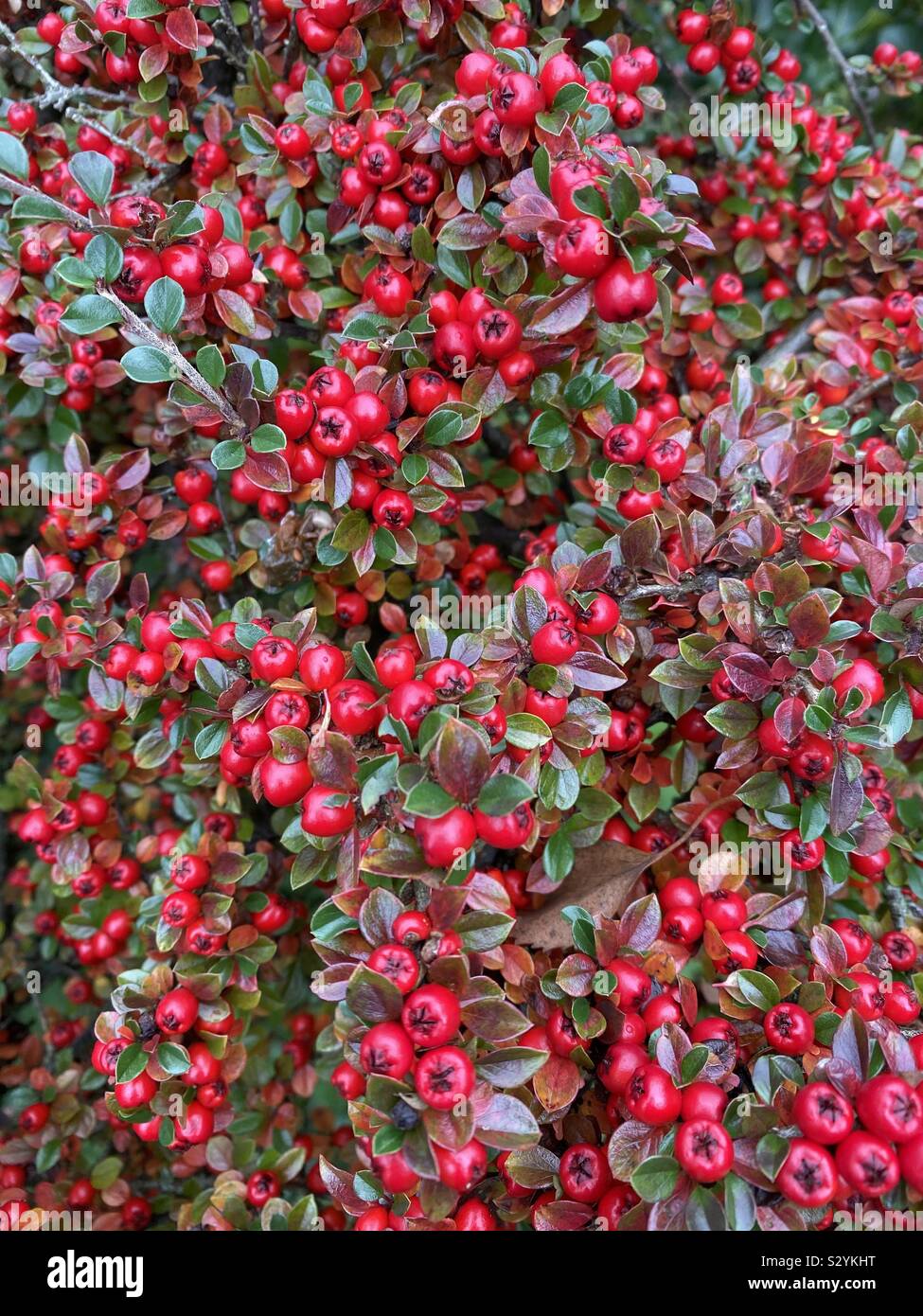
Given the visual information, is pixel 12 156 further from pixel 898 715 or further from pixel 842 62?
pixel 842 62

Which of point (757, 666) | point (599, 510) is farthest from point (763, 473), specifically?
point (757, 666)

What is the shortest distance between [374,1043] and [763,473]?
1481mm

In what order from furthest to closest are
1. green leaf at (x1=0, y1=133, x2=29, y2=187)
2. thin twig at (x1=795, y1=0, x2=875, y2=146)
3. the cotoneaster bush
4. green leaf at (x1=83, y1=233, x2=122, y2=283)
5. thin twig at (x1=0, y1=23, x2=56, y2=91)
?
thin twig at (x1=795, y1=0, x2=875, y2=146), thin twig at (x1=0, y1=23, x2=56, y2=91), green leaf at (x1=0, y1=133, x2=29, y2=187), green leaf at (x1=83, y1=233, x2=122, y2=283), the cotoneaster bush

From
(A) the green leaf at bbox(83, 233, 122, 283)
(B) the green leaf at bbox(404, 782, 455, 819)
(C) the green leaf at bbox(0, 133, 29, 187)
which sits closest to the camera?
(B) the green leaf at bbox(404, 782, 455, 819)

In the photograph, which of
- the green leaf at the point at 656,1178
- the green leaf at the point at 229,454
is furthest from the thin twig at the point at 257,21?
the green leaf at the point at 656,1178

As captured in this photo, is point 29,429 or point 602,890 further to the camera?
point 29,429

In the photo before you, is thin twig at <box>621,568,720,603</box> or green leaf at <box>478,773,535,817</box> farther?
thin twig at <box>621,568,720,603</box>

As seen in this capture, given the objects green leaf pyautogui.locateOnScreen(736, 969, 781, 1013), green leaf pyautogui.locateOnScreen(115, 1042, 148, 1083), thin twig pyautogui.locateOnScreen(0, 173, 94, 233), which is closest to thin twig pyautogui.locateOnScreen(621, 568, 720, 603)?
green leaf pyautogui.locateOnScreen(736, 969, 781, 1013)

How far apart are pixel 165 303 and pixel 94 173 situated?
0.29 m

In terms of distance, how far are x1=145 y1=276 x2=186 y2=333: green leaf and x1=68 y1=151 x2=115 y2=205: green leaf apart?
217 millimetres

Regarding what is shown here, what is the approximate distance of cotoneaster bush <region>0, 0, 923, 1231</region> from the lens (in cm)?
139

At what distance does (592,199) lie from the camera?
4.81 ft

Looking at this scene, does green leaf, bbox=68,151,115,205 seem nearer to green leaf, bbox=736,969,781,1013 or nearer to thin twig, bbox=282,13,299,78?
thin twig, bbox=282,13,299,78

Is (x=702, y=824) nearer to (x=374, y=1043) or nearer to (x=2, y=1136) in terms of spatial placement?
(x=374, y=1043)
